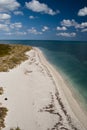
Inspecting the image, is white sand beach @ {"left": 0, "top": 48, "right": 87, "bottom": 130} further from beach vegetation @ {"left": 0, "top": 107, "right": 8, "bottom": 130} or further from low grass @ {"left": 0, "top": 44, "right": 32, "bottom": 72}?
low grass @ {"left": 0, "top": 44, "right": 32, "bottom": 72}

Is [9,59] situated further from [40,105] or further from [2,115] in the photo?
[2,115]

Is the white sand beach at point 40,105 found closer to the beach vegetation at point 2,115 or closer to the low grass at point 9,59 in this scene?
the beach vegetation at point 2,115

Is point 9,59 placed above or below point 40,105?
above

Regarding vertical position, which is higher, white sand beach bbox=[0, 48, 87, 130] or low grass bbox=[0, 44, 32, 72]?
low grass bbox=[0, 44, 32, 72]

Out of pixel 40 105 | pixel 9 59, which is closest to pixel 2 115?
pixel 40 105

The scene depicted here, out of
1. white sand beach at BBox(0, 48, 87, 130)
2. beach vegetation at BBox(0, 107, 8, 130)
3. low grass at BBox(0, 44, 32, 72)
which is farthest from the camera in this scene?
low grass at BBox(0, 44, 32, 72)

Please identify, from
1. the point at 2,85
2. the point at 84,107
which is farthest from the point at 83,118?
the point at 2,85

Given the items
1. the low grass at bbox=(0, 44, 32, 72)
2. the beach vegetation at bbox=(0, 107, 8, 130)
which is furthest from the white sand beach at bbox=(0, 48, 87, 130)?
the low grass at bbox=(0, 44, 32, 72)

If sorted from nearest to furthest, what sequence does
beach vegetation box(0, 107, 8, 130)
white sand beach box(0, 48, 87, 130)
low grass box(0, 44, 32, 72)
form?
beach vegetation box(0, 107, 8, 130), white sand beach box(0, 48, 87, 130), low grass box(0, 44, 32, 72)
